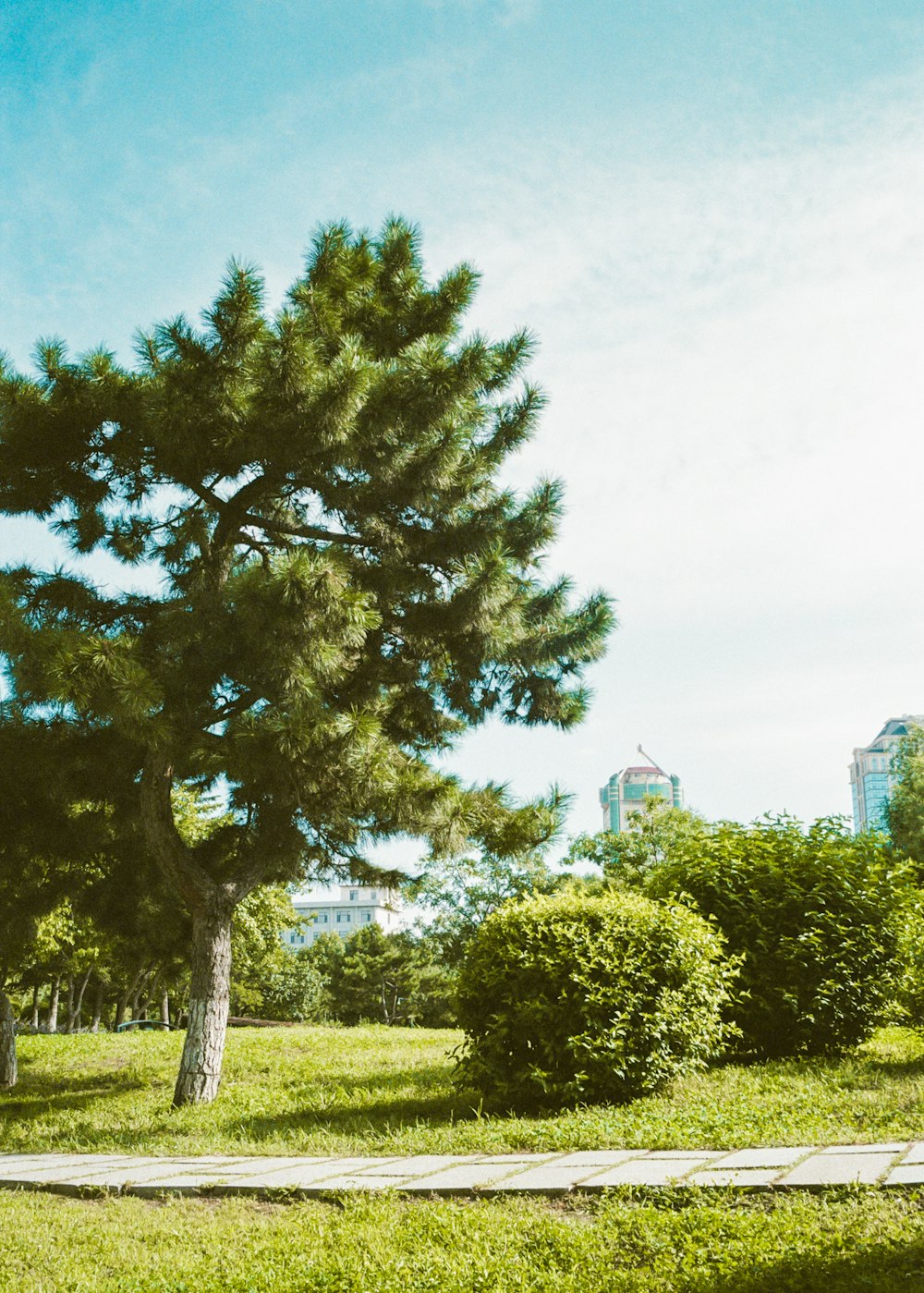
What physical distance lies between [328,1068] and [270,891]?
12.6 metres

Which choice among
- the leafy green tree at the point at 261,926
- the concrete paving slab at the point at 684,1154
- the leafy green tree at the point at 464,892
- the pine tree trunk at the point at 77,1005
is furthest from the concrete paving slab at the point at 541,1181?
the pine tree trunk at the point at 77,1005

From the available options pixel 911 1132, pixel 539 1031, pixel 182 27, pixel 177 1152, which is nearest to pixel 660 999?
pixel 539 1031

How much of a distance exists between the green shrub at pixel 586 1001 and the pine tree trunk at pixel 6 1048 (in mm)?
7338

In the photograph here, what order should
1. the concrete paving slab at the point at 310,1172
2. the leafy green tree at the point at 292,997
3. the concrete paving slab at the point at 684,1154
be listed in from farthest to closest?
the leafy green tree at the point at 292,997 < the concrete paving slab at the point at 310,1172 < the concrete paving slab at the point at 684,1154

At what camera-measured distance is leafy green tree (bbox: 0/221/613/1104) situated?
26.2 feet

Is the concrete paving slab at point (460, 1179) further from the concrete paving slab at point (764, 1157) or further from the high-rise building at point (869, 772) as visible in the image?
the high-rise building at point (869, 772)

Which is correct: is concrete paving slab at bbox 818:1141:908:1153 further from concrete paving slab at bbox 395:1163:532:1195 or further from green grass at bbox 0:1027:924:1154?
concrete paving slab at bbox 395:1163:532:1195

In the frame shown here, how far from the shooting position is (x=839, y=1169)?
3869mm

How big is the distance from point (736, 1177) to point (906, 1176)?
661mm

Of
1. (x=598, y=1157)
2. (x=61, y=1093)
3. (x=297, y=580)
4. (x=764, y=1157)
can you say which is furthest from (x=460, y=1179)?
(x=61, y=1093)

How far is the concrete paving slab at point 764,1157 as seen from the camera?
160 inches

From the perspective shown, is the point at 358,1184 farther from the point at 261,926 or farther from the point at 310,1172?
the point at 261,926

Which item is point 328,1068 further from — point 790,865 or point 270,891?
point 270,891

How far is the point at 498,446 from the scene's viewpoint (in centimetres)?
1015
